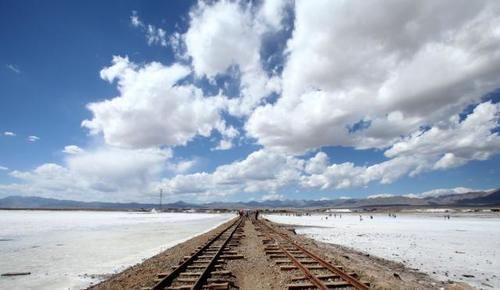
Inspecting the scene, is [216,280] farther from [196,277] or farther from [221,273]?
[221,273]

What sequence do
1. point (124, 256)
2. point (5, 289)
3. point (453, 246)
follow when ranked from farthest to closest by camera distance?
point (453, 246), point (124, 256), point (5, 289)

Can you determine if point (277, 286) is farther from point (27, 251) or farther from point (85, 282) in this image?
point (27, 251)

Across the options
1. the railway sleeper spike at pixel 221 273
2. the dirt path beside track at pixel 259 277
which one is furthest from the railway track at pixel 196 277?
the dirt path beside track at pixel 259 277

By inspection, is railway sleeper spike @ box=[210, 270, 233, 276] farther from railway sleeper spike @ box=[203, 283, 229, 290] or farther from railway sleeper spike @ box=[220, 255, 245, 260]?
railway sleeper spike @ box=[220, 255, 245, 260]

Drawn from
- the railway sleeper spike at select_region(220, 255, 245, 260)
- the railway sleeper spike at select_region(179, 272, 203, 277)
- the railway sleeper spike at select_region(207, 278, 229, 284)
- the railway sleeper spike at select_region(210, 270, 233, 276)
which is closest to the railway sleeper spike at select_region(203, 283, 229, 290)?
the railway sleeper spike at select_region(207, 278, 229, 284)

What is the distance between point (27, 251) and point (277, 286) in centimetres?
1694

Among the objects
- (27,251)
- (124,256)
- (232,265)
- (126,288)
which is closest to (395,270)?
(232,265)

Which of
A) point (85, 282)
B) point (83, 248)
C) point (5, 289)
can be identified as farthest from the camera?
point (83, 248)

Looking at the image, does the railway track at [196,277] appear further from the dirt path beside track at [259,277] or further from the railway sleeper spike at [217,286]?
the dirt path beside track at [259,277]

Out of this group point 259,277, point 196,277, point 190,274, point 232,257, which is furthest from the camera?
point 232,257

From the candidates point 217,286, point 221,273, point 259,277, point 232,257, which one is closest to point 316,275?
point 259,277

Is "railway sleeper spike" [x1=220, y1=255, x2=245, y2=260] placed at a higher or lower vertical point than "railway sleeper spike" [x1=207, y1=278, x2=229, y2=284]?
higher

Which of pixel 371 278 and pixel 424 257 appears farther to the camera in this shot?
pixel 424 257

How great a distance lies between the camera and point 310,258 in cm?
1588
